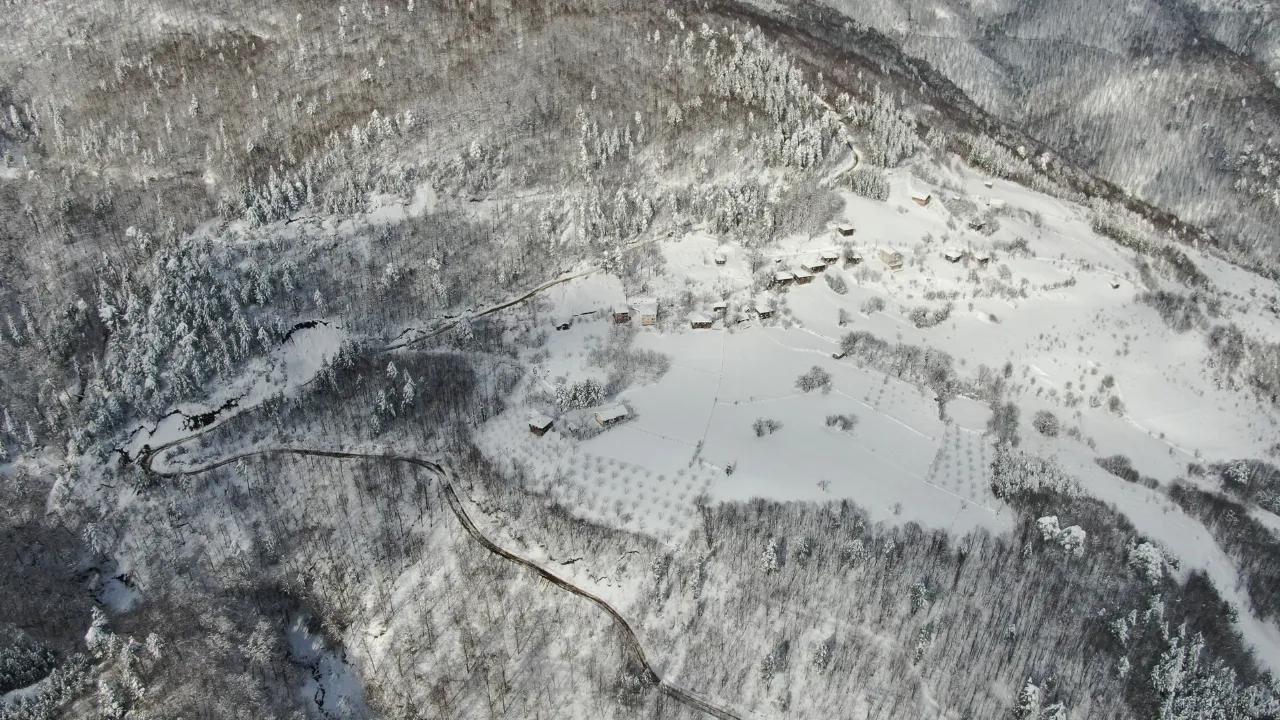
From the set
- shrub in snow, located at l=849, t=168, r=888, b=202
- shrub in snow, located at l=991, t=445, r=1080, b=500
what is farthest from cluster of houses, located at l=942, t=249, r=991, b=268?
shrub in snow, located at l=991, t=445, r=1080, b=500

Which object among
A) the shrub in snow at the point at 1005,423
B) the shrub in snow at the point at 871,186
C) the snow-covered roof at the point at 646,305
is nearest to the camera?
the shrub in snow at the point at 1005,423

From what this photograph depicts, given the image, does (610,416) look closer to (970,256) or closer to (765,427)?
(765,427)

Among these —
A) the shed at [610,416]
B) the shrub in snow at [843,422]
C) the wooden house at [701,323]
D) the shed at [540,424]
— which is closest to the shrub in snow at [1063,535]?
the shrub in snow at [843,422]

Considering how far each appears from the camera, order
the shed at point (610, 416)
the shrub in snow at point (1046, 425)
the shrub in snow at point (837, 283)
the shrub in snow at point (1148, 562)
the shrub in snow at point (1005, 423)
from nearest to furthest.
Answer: the shrub in snow at point (1148, 562), the shed at point (610, 416), the shrub in snow at point (1005, 423), the shrub in snow at point (1046, 425), the shrub in snow at point (837, 283)

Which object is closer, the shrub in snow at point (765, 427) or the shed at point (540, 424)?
the shrub in snow at point (765, 427)

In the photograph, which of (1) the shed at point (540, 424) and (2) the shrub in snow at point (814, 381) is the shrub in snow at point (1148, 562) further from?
(1) the shed at point (540, 424)

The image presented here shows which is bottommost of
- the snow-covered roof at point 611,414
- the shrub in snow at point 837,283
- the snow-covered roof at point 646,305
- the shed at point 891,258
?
the snow-covered roof at point 611,414

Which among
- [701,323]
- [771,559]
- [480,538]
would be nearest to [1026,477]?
[771,559]
